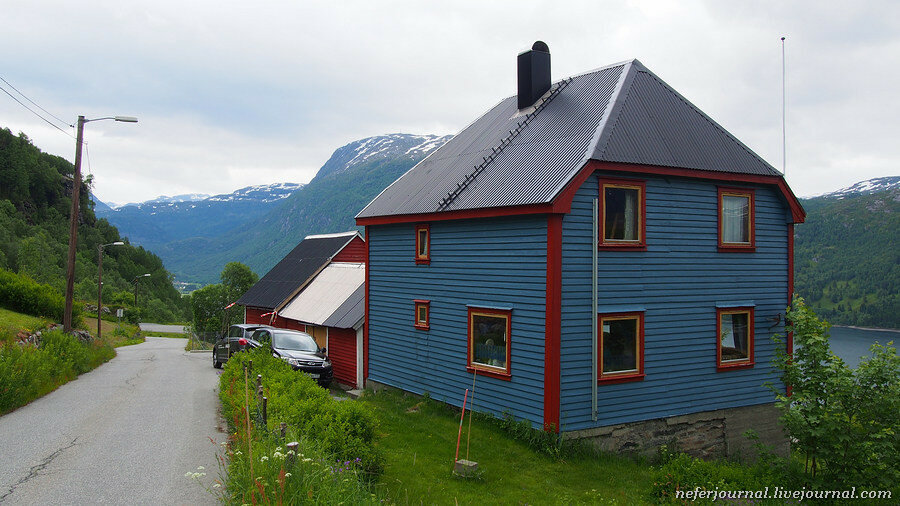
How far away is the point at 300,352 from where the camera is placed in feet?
63.2

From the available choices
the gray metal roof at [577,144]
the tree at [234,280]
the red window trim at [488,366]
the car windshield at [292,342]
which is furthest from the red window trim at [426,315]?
the tree at [234,280]

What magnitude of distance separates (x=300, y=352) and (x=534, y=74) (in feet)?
35.9

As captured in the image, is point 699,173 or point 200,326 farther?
point 200,326

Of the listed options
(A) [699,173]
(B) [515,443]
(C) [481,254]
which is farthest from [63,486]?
(A) [699,173]

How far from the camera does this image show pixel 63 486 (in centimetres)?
839

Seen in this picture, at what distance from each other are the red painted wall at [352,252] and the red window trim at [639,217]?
19.8 metres

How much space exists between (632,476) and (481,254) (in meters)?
5.64

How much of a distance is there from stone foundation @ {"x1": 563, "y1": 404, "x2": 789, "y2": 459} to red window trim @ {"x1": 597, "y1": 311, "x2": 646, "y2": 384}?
992 millimetres

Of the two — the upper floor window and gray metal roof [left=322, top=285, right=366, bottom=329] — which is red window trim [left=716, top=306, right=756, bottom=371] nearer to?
the upper floor window

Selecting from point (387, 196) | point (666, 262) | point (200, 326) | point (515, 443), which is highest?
point (387, 196)

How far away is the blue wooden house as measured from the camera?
12648mm

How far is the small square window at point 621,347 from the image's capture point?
12930 millimetres

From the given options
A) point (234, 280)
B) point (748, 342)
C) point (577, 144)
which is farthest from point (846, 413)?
point (234, 280)

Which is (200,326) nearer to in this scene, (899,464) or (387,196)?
(387,196)
